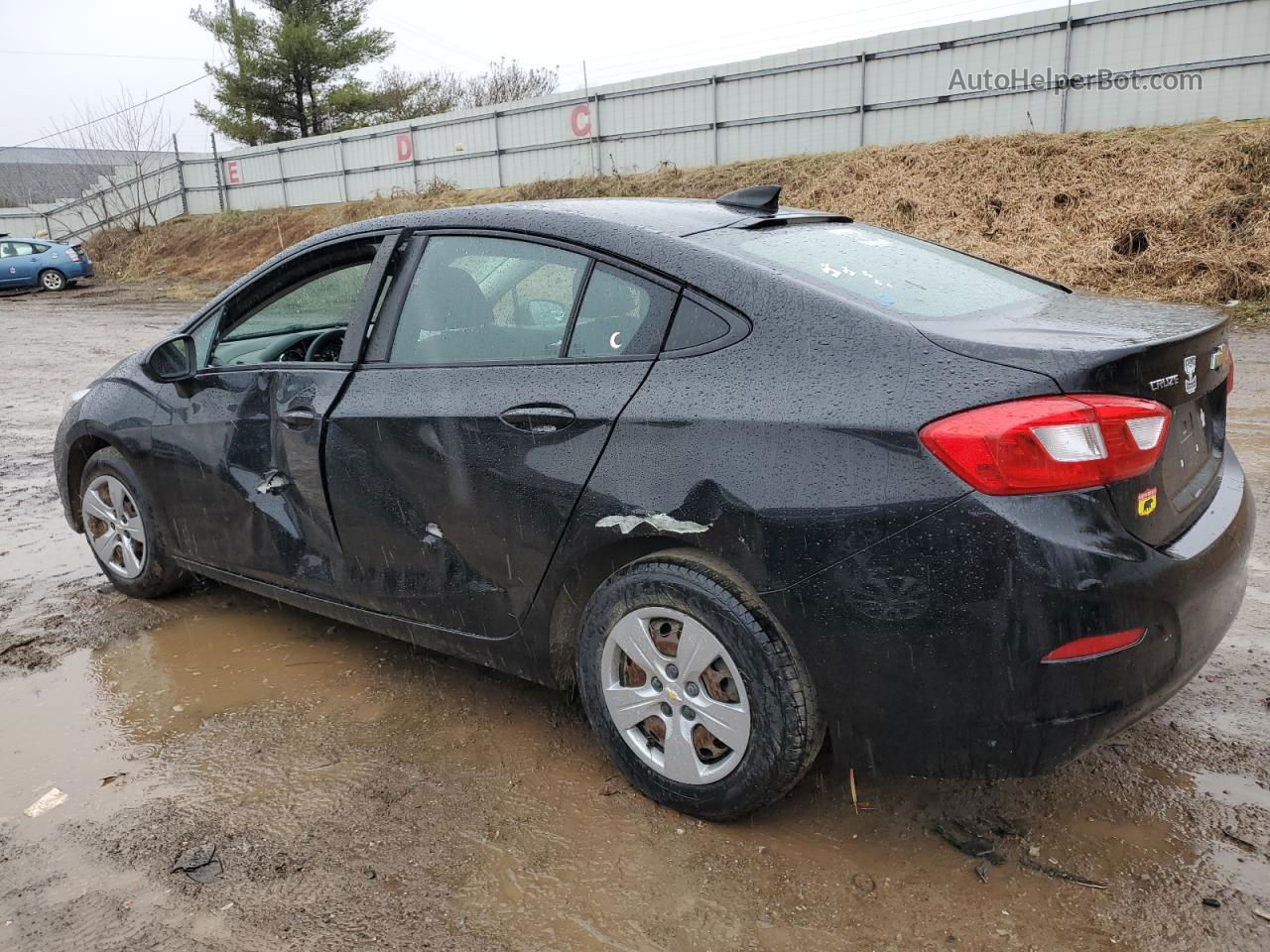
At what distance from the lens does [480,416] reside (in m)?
2.87

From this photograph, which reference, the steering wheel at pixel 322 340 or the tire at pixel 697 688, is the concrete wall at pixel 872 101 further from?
the tire at pixel 697 688

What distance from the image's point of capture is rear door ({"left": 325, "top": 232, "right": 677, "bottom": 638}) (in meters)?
2.71

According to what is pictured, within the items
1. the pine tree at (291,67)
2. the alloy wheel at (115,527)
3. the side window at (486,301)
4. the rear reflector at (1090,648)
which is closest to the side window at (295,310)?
the side window at (486,301)

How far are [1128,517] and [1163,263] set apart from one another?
39.3 feet

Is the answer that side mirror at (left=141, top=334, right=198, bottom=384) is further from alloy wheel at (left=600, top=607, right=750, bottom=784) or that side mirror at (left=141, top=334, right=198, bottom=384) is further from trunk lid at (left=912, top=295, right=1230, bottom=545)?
trunk lid at (left=912, top=295, right=1230, bottom=545)

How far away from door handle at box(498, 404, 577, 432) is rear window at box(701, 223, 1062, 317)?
643 millimetres

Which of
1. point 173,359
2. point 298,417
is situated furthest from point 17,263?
point 298,417

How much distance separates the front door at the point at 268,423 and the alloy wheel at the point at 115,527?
34cm

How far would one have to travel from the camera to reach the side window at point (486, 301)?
9.55ft

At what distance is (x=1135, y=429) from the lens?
2189 mm

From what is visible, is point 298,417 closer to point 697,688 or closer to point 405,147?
point 697,688

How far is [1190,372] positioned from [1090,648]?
77 cm

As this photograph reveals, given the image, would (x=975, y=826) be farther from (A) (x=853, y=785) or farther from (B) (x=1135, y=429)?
(B) (x=1135, y=429)

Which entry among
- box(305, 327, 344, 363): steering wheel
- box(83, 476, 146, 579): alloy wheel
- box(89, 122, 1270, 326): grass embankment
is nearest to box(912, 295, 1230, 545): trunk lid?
box(305, 327, 344, 363): steering wheel
